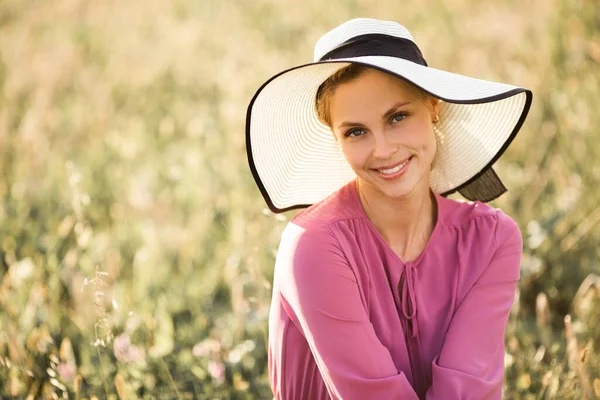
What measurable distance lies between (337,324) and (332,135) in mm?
583

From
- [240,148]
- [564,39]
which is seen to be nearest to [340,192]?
[240,148]

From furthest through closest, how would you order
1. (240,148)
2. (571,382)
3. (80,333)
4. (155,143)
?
(155,143), (240,148), (80,333), (571,382)

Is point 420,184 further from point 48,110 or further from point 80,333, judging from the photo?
point 48,110

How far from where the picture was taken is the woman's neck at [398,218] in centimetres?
199

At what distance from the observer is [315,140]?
2.16 metres

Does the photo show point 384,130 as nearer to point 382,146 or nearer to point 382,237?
point 382,146

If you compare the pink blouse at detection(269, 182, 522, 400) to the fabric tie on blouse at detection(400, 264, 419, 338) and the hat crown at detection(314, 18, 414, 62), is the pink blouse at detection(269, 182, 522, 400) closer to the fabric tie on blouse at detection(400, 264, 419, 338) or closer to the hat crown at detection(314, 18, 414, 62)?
the fabric tie on blouse at detection(400, 264, 419, 338)

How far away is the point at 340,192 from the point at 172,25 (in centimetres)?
509

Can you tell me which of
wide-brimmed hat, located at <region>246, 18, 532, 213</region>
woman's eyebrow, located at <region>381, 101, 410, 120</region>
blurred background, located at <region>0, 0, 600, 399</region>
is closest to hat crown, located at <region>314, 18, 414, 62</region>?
wide-brimmed hat, located at <region>246, 18, 532, 213</region>

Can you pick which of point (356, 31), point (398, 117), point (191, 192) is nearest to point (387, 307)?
point (398, 117)

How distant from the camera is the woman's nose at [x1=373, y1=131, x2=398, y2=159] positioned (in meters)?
1.83

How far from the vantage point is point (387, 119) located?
1.86 m

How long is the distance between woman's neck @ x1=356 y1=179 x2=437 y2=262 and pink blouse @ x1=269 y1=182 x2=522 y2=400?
0.12ft

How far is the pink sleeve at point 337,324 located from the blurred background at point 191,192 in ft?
1.24
